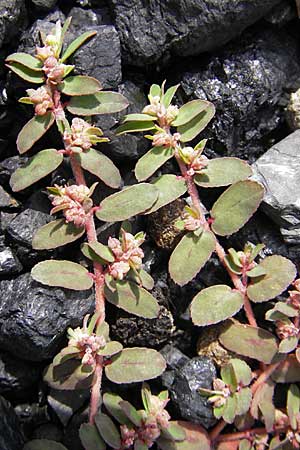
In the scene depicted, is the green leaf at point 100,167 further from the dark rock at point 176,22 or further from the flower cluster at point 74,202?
the dark rock at point 176,22

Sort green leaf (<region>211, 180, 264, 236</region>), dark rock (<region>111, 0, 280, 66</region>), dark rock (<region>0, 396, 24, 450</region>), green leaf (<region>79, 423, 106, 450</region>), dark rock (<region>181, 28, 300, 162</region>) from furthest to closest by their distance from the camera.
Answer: dark rock (<region>181, 28, 300, 162</region>)
dark rock (<region>111, 0, 280, 66</region>)
green leaf (<region>211, 180, 264, 236</region>)
dark rock (<region>0, 396, 24, 450</region>)
green leaf (<region>79, 423, 106, 450</region>)

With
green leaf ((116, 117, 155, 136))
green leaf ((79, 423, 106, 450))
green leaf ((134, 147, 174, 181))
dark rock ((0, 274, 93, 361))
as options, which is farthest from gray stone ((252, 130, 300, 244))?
green leaf ((79, 423, 106, 450))

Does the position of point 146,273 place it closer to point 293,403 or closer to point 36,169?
point 36,169

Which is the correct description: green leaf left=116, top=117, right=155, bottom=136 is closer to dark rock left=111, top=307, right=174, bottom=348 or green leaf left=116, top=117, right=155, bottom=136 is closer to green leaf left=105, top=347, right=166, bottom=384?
dark rock left=111, top=307, right=174, bottom=348

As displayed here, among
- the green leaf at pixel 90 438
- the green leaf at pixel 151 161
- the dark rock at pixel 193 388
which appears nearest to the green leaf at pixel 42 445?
the green leaf at pixel 90 438

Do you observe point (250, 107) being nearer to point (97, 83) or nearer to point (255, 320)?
point (97, 83)

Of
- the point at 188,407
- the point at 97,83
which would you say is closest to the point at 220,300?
the point at 188,407

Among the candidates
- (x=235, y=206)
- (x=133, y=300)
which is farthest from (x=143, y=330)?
(x=235, y=206)
